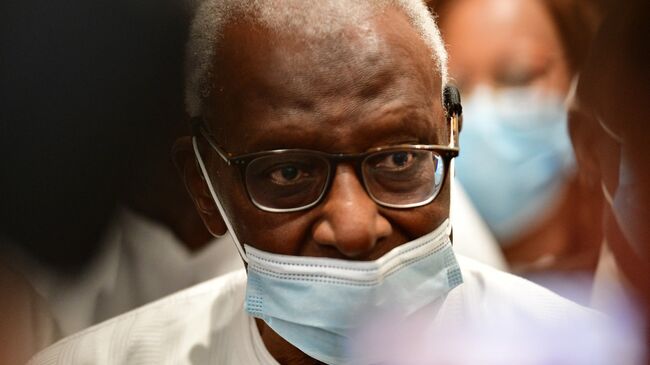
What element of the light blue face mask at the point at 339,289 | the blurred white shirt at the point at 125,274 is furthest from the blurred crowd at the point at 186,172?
the light blue face mask at the point at 339,289

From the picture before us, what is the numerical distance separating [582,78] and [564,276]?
425 mm

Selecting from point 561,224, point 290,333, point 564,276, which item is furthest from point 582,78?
point 290,333

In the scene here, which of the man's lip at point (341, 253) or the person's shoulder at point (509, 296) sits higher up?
the man's lip at point (341, 253)

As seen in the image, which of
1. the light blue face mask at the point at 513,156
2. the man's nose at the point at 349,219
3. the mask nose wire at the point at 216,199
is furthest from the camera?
the light blue face mask at the point at 513,156

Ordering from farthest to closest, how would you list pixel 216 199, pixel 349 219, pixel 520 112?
pixel 520 112 → pixel 216 199 → pixel 349 219

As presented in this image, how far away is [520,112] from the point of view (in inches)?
55.8

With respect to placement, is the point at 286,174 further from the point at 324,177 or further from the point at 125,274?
the point at 125,274

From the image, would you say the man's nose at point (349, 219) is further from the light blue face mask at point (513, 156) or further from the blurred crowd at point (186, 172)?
the light blue face mask at point (513, 156)

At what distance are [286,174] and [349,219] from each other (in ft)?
0.47

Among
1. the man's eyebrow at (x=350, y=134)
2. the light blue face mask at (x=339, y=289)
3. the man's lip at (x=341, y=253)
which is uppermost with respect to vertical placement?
the man's eyebrow at (x=350, y=134)

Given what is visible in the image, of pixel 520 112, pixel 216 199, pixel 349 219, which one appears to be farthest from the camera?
pixel 520 112

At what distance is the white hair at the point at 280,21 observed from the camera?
3.87ft

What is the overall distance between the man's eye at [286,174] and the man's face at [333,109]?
5 cm

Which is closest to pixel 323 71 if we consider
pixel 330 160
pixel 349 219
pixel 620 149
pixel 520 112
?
pixel 330 160
